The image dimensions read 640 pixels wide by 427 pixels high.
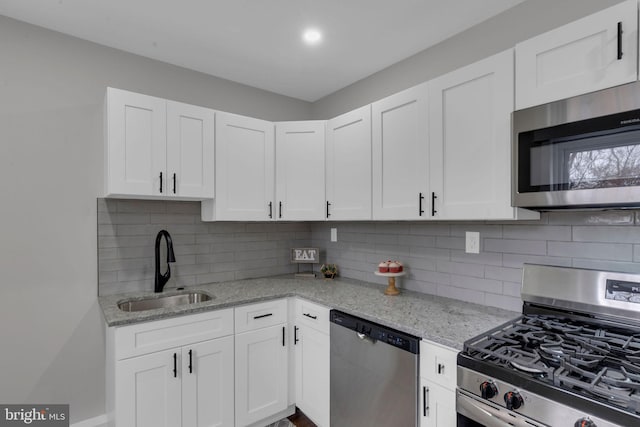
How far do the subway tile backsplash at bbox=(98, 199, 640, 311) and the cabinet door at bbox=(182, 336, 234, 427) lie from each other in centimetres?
74

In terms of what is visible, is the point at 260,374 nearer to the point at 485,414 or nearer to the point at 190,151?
the point at 485,414

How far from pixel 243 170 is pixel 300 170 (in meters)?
0.45

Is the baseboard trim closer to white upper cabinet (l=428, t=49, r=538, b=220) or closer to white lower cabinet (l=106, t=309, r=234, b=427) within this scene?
white lower cabinet (l=106, t=309, r=234, b=427)

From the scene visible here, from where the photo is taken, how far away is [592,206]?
4.43 ft

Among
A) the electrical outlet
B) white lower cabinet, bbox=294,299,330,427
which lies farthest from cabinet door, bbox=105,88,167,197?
the electrical outlet

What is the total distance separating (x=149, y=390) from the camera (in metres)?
1.84

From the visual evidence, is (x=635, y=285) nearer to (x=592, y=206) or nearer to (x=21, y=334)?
(x=592, y=206)

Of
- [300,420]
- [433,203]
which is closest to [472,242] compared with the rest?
[433,203]

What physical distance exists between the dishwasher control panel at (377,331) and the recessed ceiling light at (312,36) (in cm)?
179

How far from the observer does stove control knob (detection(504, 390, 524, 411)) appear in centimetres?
114

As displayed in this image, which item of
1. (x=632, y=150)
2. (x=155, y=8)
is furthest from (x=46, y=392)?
(x=632, y=150)

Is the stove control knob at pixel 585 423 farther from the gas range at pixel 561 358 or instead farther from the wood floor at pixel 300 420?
the wood floor at pixel 300 420

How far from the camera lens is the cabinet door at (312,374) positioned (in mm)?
2129

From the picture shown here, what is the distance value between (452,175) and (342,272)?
1.49 metres
